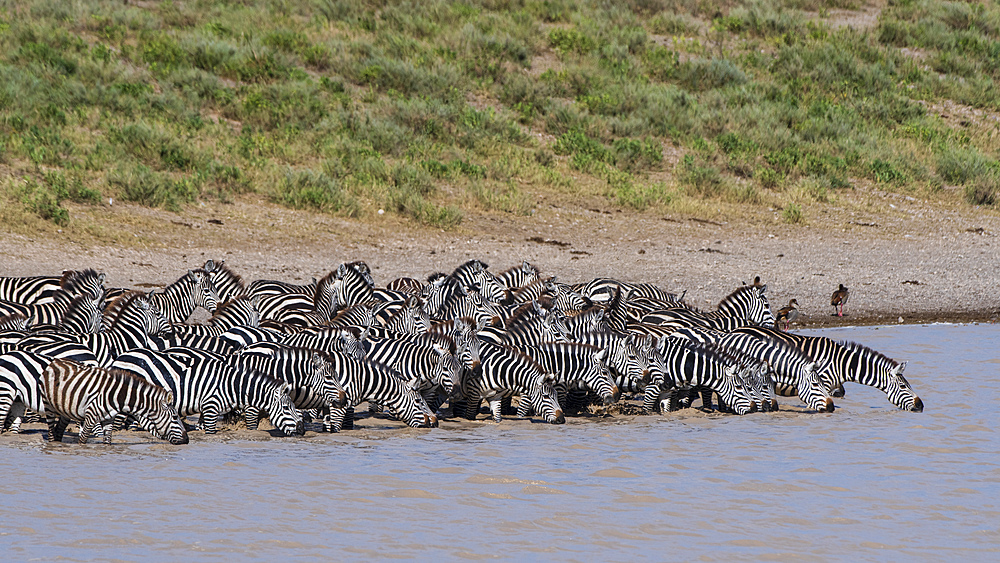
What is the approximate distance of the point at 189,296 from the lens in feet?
41.1

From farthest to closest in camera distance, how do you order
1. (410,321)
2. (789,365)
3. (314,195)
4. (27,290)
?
(314,195) → (27,290) → (410,321) → (789,365)

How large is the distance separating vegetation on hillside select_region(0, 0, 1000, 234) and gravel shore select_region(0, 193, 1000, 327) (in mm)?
689

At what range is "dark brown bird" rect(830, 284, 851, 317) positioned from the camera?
14.8m

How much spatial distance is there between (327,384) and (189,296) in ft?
13.3

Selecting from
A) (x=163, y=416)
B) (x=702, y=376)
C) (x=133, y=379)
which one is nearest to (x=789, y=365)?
(x=702, y=376)

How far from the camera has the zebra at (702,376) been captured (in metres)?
10.0

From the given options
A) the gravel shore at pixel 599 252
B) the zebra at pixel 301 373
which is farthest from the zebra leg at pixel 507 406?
the gravel shore at pixel 599 252

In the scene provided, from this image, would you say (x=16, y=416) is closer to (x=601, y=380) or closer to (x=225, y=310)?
(x=225, y=310)

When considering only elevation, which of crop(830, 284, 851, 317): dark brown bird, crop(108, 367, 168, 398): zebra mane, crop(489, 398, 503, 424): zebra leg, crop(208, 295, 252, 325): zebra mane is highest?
crop(830, 284, 851, 317): dark brown bird

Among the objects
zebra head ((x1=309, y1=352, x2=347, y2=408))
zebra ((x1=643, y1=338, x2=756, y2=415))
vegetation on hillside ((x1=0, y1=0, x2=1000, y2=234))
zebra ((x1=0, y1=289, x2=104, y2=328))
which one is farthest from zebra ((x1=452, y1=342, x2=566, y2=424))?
vegetation on hillside ((x1=0, y1=0, x2=1000, y2=234))

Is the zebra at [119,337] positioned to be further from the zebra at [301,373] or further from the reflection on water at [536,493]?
the zebra at [301,373]

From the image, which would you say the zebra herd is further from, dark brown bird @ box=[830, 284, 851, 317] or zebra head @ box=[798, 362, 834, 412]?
dark brown bird @ box=[830, 284, 851, 317]

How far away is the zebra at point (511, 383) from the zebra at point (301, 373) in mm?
1138

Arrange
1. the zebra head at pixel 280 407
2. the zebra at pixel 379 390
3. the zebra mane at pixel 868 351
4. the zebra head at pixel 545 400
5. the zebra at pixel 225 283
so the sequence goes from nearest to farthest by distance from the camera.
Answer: the zebra head at pixel 280 407, the zebra at pixel 379 390, the zebra head at pixel 545 400, the zebra mane at pixel 868 351, the zebra at pixel 225 283
